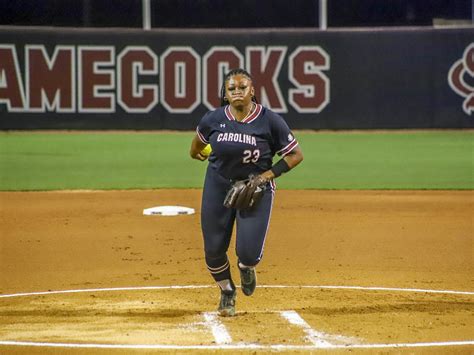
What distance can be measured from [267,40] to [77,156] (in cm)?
686

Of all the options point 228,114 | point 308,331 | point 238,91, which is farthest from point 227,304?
point 238,91

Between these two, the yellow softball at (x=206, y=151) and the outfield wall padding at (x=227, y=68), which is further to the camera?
the outfield wall padding at (x=227, y=68)

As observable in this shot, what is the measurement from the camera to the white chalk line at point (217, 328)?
20.3 ft

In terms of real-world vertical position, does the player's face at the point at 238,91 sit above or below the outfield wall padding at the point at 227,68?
above

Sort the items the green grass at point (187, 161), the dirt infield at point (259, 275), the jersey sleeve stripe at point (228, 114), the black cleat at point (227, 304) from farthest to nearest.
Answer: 1. the green grass at point (187, 161)
2. the black cleat at point (227, 304)
3. the jersey sleeve stripe at point (228, 114)
4. the dirt infield at point (259, 275)

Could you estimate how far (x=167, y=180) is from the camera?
55.1 feet

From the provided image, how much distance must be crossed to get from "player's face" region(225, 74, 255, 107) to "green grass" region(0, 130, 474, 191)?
9.15 m

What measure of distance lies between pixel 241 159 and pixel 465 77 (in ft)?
63.2

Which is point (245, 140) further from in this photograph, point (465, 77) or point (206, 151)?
point (465, 77)

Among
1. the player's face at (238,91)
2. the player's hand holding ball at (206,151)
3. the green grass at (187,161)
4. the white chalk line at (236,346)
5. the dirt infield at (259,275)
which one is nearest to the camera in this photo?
the white chalk line at (236,346)

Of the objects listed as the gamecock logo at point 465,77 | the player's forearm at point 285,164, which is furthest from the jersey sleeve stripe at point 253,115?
the gamecock logo at point 465,77

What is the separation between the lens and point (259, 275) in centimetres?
896

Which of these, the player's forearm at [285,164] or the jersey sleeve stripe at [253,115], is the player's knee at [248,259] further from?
the jersey sleeve stripe at [253,115]

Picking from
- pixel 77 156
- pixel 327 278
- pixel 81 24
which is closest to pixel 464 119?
pixel 77 156
